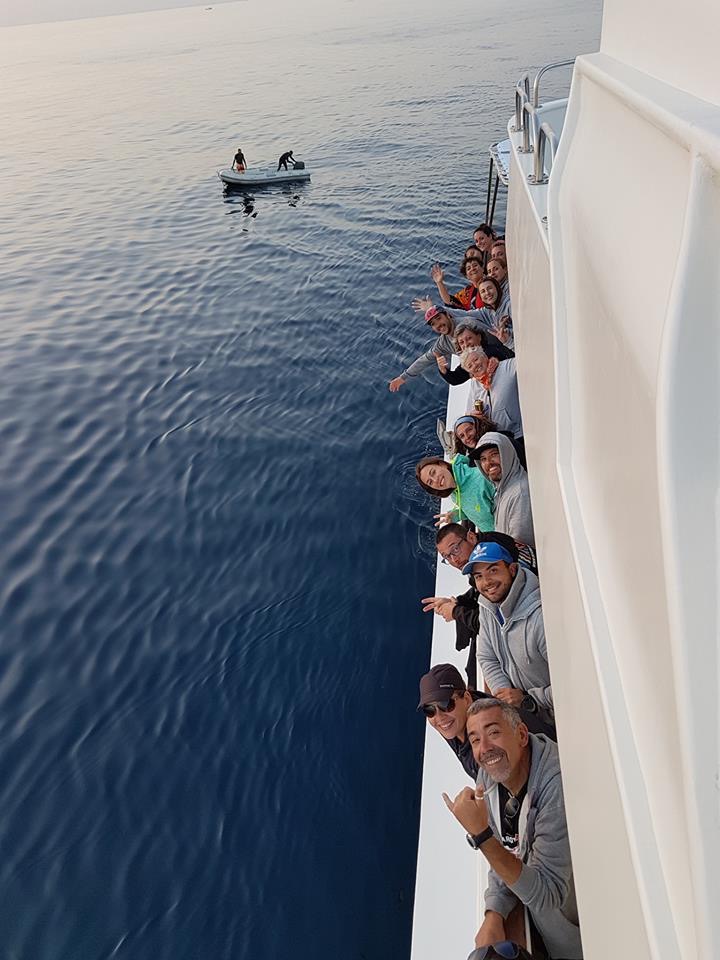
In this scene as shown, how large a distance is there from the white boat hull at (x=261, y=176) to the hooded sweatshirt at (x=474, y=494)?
18.1 meters

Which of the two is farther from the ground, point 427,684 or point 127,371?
point 127,371

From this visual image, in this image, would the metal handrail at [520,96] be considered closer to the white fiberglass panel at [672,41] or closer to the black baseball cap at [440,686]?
the white fiberglass panel at [672,41]

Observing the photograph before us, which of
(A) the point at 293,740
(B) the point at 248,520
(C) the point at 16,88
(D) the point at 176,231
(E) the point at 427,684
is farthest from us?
(C) the point at 16,88

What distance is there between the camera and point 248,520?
7.46m

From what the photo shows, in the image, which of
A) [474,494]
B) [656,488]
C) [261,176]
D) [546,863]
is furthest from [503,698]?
[261,176]

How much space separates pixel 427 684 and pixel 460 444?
8.00ft

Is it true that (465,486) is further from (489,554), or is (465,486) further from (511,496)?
(489,554)

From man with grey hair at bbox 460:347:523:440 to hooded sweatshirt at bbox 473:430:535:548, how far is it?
65 cm

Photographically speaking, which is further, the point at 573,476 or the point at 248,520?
the point at 248,520

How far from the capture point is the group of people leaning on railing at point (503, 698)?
8.27 feet

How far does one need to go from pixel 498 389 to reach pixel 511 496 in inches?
51.1

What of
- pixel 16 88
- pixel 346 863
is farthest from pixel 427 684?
pixel 16 88

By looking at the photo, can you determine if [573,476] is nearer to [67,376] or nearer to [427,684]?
[427,684]

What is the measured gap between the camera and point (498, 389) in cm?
523
